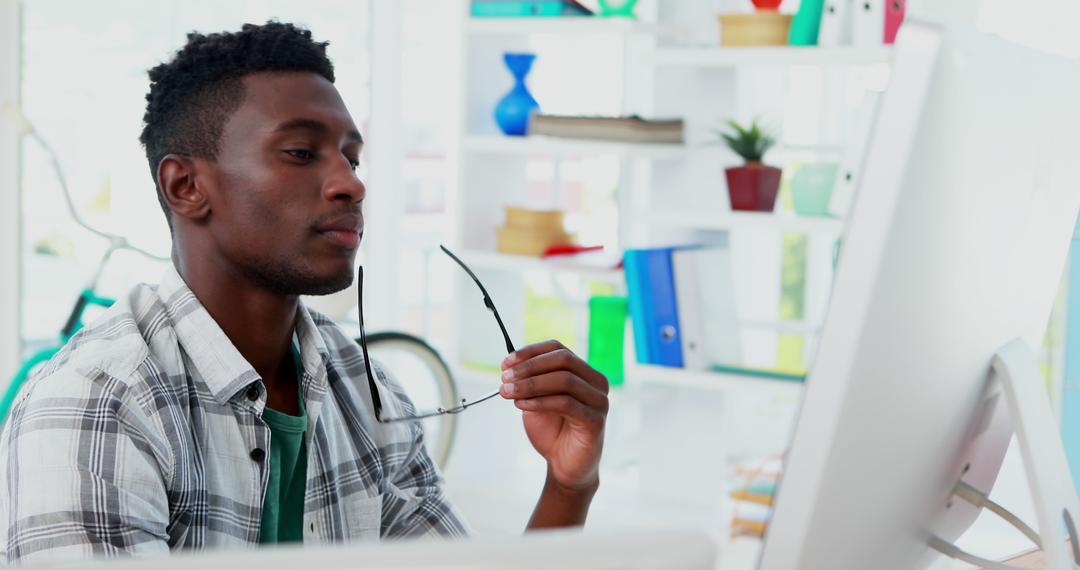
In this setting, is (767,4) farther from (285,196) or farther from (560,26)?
(285,196)

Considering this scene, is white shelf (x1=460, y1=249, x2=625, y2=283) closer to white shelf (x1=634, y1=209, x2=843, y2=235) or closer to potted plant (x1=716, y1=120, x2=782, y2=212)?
white shelf (x1=634, y1=209, x2=843, y2=235)

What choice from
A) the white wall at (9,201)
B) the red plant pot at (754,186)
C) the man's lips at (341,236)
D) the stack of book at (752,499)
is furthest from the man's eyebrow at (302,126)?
the white wall at (9,201)

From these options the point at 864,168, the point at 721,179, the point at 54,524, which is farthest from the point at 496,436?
the point at 864,168

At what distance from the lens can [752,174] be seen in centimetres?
303

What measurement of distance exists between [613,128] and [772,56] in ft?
1.42

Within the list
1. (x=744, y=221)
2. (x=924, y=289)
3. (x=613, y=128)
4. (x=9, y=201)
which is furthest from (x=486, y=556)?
(x=9, y=201)

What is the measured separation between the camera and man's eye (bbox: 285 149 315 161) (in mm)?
1303

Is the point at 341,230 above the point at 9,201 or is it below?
above

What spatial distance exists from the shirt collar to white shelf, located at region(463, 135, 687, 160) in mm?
1985

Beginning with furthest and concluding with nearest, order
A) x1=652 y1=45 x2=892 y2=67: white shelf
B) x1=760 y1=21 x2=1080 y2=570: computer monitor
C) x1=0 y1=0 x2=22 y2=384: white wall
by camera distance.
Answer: x1=0 y1=0 x2=22 y2=384: white wall, x1=652 y1=45 x2=892 y2=67: white shelf, x1=760 y1=21 x2=1080 y2=570: computer monitor

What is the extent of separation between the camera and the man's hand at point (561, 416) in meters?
1.19

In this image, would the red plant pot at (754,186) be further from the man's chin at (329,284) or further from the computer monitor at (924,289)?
the computer monitor at (924,289)

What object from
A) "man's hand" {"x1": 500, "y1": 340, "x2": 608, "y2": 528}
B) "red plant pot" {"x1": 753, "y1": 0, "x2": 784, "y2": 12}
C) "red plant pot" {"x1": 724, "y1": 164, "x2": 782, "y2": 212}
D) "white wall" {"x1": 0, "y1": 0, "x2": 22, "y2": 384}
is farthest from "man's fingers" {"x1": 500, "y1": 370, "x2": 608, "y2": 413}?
"white wall" {"x1": 0, "y1": 0, "x2": 22, "y2": 384}

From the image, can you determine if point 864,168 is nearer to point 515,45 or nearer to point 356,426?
point 356,426
